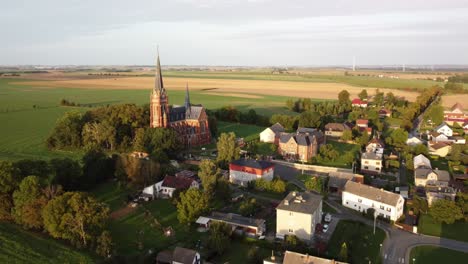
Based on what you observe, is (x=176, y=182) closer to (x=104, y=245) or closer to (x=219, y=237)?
(x=219, y=237)

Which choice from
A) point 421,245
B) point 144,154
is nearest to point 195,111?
point 144,154

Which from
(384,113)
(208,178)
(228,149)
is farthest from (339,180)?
Result: (384,113)

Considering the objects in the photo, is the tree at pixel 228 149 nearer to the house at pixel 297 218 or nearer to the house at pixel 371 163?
the house at pixel 371 163

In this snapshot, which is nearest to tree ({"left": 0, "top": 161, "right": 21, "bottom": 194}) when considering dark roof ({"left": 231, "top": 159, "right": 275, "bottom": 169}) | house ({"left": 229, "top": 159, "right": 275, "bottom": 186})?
house ({"left": 229, "top": 159, "right": 275, "bottom": 186})

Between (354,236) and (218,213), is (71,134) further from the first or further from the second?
(354,236)


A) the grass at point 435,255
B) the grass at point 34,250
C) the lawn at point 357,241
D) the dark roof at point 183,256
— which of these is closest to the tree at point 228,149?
the lawn at point 357,241

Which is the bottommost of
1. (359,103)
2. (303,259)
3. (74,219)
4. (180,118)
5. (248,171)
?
(248,171)

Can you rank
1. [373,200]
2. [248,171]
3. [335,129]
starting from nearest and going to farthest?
1. [373,200]
2. [248,171]
3. [335,129]
